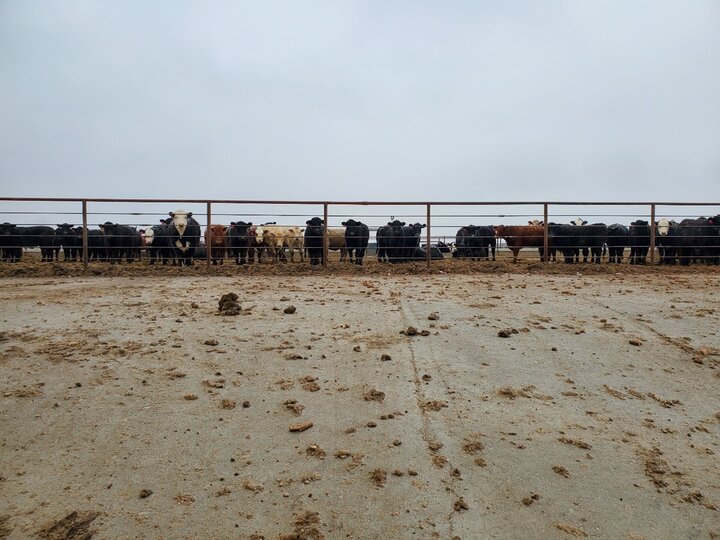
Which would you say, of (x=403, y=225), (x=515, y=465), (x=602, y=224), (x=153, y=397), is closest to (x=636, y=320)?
(x=515, y=465)

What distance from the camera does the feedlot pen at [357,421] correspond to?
2.33 metres

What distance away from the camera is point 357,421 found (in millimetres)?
3154

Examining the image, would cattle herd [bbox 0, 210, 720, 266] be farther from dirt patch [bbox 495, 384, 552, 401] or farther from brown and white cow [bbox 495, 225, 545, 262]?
dirt patch [bbox 495, 384, 552, 401]

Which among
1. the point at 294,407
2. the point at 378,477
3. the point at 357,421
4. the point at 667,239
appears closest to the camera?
the point at 378,477

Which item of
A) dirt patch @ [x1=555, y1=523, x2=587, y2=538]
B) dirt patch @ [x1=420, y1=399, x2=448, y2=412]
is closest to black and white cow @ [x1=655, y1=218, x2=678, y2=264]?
dirt patch @ [x1=420, y1=399, x2=448, y2=412]

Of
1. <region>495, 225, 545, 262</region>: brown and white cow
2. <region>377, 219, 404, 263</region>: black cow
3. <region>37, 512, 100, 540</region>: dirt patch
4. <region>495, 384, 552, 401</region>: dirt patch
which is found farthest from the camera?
<region>495, 225, 545, 262</region>: brown and white cow

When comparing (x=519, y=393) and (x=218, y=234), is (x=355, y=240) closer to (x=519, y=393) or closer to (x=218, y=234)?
(x=218, y=234)

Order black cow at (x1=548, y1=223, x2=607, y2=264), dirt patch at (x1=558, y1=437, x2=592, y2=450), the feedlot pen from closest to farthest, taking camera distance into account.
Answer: the feedlot pen
dirt patch at (x1=558, y1=437, x2=592, y2=450)
black cow at (x1=548, y1=223, x2=607, y2=264)

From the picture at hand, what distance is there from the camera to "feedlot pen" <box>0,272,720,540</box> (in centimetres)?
233

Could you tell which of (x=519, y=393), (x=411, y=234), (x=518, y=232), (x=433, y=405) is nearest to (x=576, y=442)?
(x=519, y=393)

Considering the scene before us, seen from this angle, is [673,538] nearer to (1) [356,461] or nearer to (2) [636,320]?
(1) [356,461]

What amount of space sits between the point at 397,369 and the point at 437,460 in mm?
1246

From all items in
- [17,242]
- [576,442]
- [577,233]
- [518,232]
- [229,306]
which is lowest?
[576,442]

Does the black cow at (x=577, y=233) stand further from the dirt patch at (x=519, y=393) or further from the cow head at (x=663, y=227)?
the dirt patch at (x=519, y=393)
